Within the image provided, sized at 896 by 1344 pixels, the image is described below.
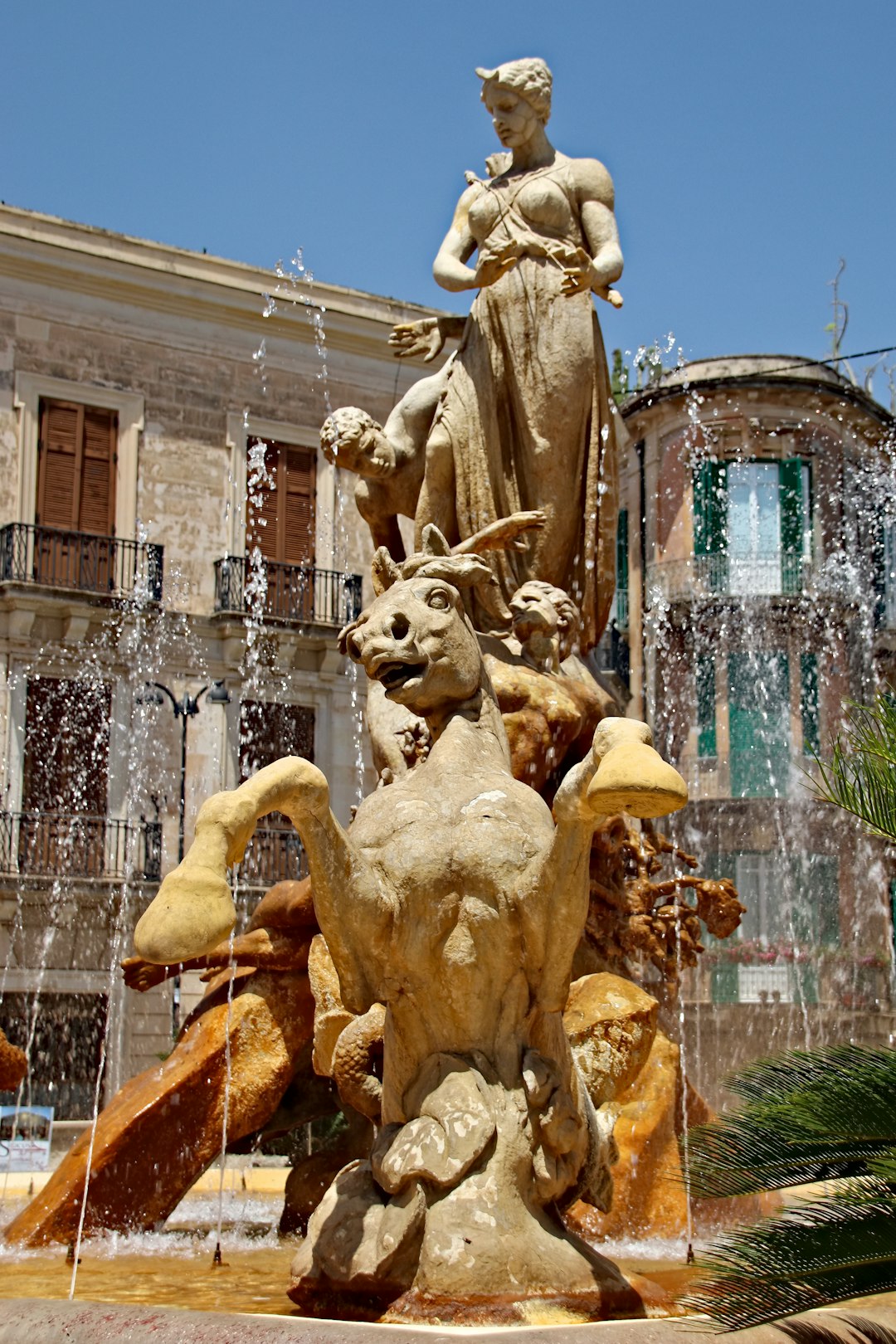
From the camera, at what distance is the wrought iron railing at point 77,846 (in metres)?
20.8

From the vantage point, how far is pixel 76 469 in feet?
76.3

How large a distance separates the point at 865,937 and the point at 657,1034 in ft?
67.7

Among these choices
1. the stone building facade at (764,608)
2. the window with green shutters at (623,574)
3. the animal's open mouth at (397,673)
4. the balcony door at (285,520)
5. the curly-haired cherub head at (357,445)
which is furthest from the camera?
the window with green shutters at (623,574)

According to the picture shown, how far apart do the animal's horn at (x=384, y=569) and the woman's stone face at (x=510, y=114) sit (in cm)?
230

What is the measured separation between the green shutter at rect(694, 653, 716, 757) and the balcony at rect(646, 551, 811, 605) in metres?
1.09

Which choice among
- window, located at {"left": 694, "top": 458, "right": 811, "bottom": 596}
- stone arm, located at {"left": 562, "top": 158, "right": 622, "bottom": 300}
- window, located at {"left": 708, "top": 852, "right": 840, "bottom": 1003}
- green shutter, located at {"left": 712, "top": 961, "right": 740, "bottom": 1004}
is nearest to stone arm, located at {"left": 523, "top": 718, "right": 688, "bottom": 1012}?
stone arm, located at {"left": 562, "top": 158, "right": 622, "bottom": 300}

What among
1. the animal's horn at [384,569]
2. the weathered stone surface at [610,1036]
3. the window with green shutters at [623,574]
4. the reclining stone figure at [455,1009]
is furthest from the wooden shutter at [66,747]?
the reclining stone figure at [455,1009]

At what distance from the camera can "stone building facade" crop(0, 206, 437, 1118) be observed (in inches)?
822

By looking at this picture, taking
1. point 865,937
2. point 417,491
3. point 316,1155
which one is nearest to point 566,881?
point 316,1155

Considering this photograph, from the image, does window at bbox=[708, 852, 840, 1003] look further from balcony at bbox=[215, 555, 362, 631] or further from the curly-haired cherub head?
the curly-haired cherub head

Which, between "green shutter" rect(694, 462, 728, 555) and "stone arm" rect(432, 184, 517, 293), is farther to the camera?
"green shutter" rect(694, 462, 728, 555)

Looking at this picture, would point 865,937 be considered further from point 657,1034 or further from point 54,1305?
point 54,1305

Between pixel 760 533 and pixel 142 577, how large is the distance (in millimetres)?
11092

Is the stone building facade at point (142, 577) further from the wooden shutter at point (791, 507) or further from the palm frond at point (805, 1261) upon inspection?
the palm frond at point (805, 1261)
